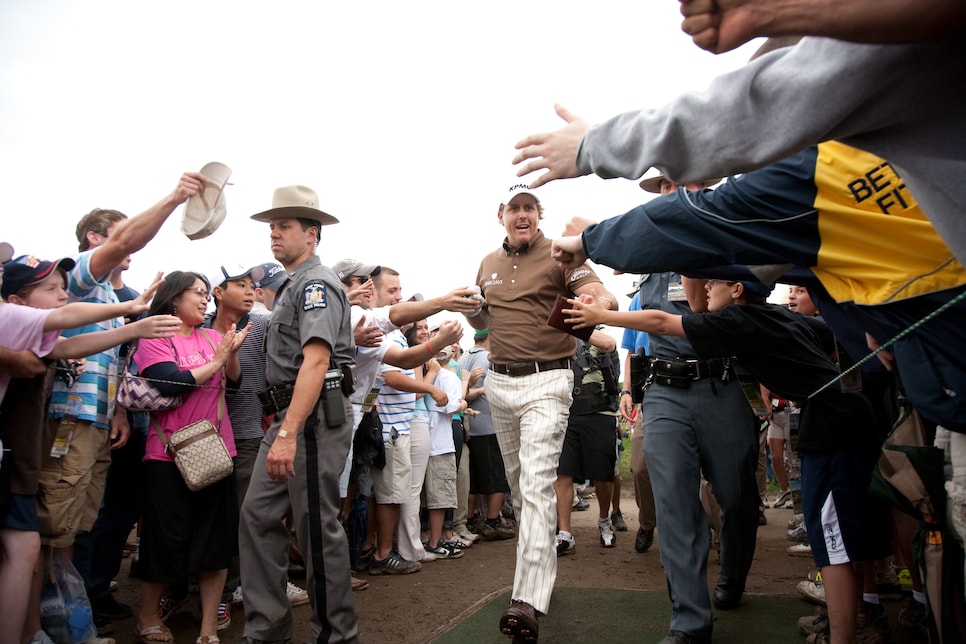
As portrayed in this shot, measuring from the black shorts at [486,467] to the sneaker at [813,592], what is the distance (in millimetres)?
3831

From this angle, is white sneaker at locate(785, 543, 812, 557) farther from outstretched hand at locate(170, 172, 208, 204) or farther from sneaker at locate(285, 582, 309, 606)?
outstretched hand at locate(170, 172, 208, 204)

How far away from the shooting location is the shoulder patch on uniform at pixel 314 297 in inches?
157

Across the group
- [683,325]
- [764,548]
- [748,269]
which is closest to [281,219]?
[683,325]

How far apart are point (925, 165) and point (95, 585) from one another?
509cm

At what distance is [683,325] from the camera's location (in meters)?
3.72

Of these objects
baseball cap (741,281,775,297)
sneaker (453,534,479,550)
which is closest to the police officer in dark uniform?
baseball cap (741,281,775,297)

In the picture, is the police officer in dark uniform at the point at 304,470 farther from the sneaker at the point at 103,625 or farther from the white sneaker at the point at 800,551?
the white sneaker at the point at 800,551

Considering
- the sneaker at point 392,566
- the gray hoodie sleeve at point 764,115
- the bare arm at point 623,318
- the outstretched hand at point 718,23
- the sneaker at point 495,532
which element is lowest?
the sneaker at point 495,532

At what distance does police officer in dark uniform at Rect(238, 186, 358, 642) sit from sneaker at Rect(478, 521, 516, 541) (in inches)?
160

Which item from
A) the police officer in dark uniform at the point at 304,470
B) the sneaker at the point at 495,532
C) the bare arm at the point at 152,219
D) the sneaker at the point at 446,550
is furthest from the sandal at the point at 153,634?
the sneaker at the point at 495,532

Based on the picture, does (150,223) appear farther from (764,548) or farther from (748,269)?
(764,548)

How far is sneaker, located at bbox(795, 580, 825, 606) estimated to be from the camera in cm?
432

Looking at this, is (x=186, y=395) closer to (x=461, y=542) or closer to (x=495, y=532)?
(x=461, y=542)

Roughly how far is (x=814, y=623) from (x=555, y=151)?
3.20 metres
